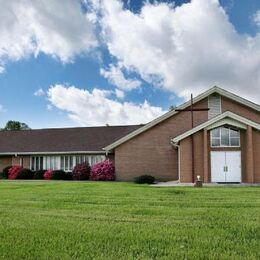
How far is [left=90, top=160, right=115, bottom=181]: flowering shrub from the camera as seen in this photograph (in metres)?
31.0

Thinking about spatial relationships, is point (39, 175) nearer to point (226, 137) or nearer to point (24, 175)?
point (24, 175)

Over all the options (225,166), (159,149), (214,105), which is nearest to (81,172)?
(159,149)

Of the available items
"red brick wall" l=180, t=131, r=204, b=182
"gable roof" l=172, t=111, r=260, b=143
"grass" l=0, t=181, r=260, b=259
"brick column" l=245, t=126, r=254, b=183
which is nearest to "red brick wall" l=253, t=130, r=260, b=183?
"brick column" l=245, t=126, r=254, b=183

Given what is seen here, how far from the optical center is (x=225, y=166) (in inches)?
1024

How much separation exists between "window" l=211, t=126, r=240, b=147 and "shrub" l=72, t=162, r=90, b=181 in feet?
37.0

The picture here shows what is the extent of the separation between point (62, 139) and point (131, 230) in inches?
1238

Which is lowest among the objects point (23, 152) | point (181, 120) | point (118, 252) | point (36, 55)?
point (118, 252)

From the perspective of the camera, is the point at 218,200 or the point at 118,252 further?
the point at 218,200

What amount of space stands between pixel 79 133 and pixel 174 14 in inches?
858

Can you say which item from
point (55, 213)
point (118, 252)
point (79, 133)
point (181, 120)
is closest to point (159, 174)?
point (181, 120)

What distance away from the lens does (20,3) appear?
1658cm

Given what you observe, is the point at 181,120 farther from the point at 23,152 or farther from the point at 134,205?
the point at 134,205

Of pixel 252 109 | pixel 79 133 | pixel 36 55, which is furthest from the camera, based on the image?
pixel 79 133

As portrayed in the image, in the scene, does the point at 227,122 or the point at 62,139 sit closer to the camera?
the point at 227,122
